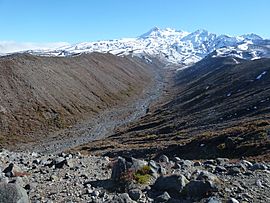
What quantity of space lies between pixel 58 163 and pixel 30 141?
56.1 meters

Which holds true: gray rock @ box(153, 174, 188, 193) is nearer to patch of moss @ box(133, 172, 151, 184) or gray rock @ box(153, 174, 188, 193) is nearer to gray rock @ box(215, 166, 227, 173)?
patch of moss @ box(133, 172, 151, 184)

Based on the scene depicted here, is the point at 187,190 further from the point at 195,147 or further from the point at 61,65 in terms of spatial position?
the point at 61,65

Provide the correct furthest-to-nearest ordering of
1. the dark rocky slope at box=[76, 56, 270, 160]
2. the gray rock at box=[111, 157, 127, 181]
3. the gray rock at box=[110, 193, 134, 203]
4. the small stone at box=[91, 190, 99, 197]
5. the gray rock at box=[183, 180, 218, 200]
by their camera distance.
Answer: the dark rocky slope at box=[76, 56, 270, 160]
the gray rock at box=[111, 157, 127, 181]
the small stone at box=[91, 190, 99, 197]
the gray rock at box=[183, 180, 218, 200]
the gray rock at box=[110, 193, 134, 203]

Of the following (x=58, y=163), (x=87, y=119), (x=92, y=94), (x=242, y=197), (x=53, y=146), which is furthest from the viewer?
(x=92, y=94)

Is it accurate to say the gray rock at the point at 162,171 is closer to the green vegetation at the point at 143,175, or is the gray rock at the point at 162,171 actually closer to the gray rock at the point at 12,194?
the green vegetation at the point at 143,175

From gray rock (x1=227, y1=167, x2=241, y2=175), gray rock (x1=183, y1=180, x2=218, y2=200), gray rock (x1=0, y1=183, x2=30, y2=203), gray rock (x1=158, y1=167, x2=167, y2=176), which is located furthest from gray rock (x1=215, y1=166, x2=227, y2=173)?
gray rock (x1=0, y1=183, x2=30, y2=203)

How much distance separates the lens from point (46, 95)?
10250 cm

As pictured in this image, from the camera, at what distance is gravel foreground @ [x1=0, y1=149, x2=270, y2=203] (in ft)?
53.6

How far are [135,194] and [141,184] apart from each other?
1.29 meters

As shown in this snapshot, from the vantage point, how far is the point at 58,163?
78.7 feet

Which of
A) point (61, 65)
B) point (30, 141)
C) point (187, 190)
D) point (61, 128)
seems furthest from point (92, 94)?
point (187, 190)

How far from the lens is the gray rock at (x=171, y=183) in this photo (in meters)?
17.0

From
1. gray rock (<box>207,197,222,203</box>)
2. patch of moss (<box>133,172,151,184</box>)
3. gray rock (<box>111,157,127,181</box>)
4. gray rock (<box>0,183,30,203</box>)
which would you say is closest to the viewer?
gray rock (<box>0,183,30,203</box>)

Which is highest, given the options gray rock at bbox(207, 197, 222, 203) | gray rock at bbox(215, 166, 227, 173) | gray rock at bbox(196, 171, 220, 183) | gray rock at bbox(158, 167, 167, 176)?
gray rock at bbox(196, 171, 220, 183)
